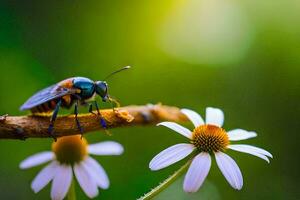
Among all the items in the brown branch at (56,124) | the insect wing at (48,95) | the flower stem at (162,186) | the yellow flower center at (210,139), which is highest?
the insect wing at (48,95)

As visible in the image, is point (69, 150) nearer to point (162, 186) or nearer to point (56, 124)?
point (56, 124)

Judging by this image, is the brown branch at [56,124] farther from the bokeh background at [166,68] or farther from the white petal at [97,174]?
the bokeh background at [166,68]

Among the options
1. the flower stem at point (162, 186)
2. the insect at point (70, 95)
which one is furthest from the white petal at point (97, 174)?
the flower stem at point (162, 186)

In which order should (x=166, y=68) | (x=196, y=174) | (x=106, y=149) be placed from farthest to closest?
1. (x=166, y=68)
2. (x=106, y=149)
3. (x=196, y=174)

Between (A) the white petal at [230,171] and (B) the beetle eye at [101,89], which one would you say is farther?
(B) the beetle eye at [101,89]

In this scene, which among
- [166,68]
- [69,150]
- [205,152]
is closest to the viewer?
[205,152]

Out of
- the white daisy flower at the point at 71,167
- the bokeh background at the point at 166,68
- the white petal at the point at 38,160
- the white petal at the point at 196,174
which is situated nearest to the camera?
the white petal at the point at 196,174

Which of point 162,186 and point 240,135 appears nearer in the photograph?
point 162,186

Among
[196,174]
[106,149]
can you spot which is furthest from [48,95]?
[196,174]

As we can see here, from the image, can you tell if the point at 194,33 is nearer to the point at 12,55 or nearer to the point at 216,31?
the point at 216,31
